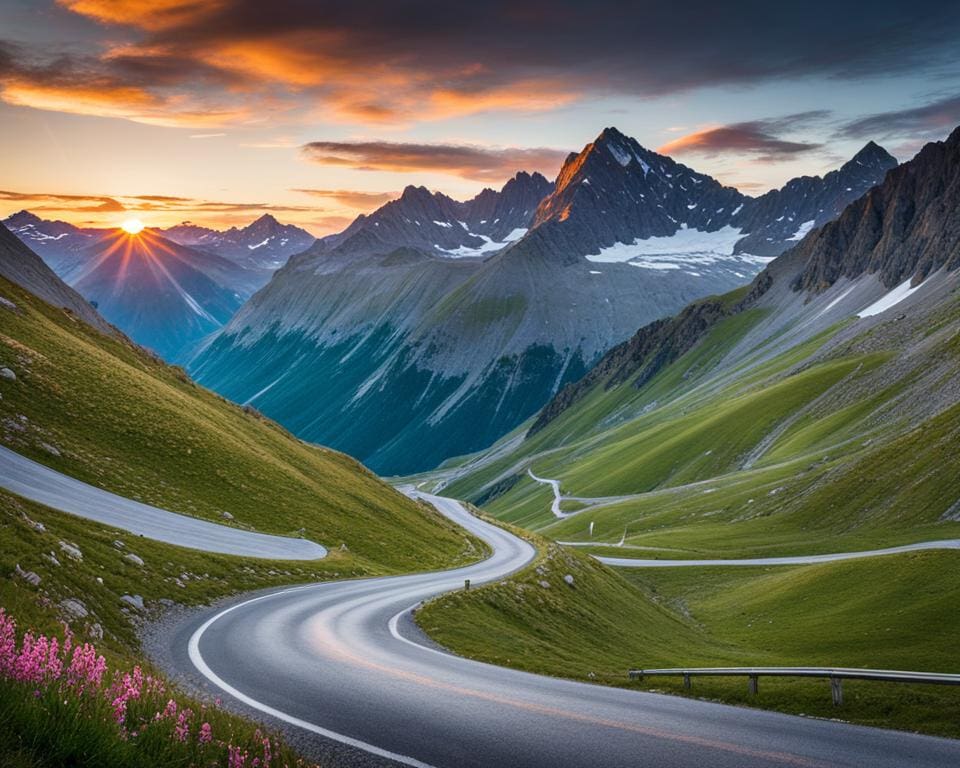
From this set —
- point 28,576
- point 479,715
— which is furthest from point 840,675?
point 28,576

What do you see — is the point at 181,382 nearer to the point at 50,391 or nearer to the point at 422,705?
the point at 50,391

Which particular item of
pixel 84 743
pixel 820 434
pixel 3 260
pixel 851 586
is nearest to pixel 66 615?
pixel 84 743

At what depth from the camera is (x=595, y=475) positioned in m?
178

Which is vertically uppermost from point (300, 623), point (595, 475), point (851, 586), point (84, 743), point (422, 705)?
point (84, 743)

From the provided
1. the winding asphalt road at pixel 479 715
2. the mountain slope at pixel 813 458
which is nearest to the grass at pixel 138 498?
the winding asphalt road at pixel 479 715

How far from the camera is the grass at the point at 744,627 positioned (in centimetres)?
2066

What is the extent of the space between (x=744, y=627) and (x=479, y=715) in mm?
48584

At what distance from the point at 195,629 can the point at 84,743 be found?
1947cm

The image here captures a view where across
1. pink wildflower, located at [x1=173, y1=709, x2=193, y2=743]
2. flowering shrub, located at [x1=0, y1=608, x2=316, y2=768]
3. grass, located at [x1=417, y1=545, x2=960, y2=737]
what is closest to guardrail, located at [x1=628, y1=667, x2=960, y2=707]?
grass, located at [x1=417, y1=545, x2=960, y2=737]

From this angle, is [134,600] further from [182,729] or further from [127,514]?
[182,729]

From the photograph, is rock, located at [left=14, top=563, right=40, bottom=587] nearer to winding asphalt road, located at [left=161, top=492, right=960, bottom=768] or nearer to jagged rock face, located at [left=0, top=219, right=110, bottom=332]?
winding asphalt road, located at [left=161, top=492, right=960, bottom=768]

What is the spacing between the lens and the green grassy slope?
51.4 meters

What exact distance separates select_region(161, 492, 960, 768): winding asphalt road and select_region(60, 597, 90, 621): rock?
9.15ft

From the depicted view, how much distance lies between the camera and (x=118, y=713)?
32.3ft
